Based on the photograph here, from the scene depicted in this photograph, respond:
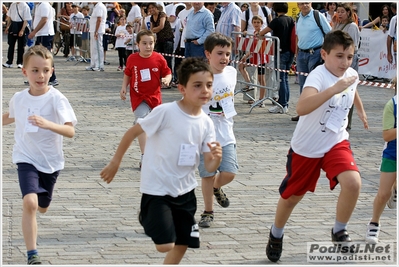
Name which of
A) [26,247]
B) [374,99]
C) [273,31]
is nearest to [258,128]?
[273,31]

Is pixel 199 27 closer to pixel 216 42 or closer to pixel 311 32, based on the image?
pixel 311 32

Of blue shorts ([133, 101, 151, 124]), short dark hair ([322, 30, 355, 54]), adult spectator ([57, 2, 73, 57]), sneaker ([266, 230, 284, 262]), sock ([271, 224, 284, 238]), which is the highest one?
short dark hair ([322, 30, 355, 54])

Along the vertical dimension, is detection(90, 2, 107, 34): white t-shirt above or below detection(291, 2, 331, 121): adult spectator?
below

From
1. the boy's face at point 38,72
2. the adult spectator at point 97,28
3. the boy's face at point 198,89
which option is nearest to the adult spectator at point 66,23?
the adult spectator at point 97,28

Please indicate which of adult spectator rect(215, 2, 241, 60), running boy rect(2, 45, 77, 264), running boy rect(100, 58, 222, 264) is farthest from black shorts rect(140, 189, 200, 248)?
adult spectator rect(215, 2, 241, 60)

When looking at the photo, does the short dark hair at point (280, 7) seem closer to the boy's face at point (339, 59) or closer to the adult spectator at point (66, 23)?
the boy's face at point (339, 59)

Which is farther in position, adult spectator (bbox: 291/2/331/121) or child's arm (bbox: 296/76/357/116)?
adult spectator (bbox: 291/2/331/121)

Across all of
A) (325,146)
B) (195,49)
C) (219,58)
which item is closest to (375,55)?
(195,49)

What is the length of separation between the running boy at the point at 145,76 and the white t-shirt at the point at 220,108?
2.36 m

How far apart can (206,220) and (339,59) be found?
78.0 inches

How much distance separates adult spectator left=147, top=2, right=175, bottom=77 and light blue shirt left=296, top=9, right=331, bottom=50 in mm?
5133

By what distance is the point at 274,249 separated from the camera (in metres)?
5.92

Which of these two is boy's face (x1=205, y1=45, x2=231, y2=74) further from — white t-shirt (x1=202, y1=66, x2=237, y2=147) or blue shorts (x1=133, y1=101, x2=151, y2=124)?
blue shorts (x1=133, y1=101, x2=151, y2=124)

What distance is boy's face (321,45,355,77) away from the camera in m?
5.92
